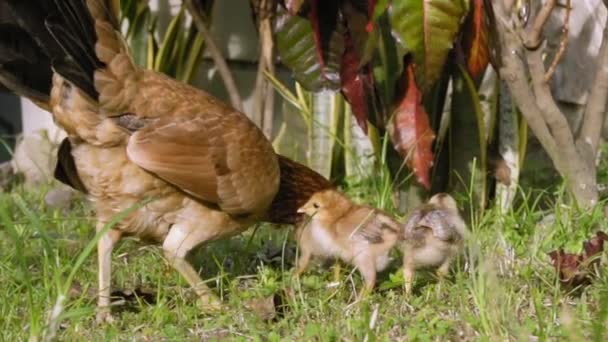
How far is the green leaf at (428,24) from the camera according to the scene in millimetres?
3787

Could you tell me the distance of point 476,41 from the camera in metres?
4.06

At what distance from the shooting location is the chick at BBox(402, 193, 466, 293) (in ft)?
12.2

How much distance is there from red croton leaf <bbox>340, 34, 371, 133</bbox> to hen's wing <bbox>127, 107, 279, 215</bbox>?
52cm

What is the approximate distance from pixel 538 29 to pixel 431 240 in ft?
2.84

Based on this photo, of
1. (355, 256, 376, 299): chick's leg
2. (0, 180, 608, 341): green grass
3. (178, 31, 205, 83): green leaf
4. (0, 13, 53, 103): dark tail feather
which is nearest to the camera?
(0, 180, 608, 341): green grass

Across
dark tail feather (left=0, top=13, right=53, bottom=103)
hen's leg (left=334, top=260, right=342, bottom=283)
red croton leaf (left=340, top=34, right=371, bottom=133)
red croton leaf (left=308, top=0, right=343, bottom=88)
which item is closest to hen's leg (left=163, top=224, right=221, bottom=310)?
hen's leg (left=334, top=260, right=342, bottom=283)

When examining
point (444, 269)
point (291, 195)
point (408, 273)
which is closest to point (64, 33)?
point (291, 195)

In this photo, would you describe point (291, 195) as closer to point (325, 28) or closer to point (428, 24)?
point (325, 28)

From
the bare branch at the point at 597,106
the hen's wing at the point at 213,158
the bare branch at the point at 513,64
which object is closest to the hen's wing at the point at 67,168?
the hen's wing at the point at 213,158

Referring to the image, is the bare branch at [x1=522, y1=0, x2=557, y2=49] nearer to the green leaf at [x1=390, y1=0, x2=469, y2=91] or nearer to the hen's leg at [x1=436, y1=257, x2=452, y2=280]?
the green leaf at [x1=390, y1=0, x2=469, y2=91]

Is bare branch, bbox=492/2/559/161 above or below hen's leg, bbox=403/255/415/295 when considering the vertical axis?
above

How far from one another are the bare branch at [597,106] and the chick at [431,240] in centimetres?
87

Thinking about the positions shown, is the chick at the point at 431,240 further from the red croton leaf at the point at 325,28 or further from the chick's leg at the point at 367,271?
the red croton leaf at the point at 325,28

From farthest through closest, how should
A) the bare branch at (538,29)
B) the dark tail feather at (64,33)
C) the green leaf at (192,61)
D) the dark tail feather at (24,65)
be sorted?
1. the green leaf at (192,61)
2. the bare branch at (538,29)
3. the dark tail feather at (24,65)
4. the dark tail feather at (64,33)
